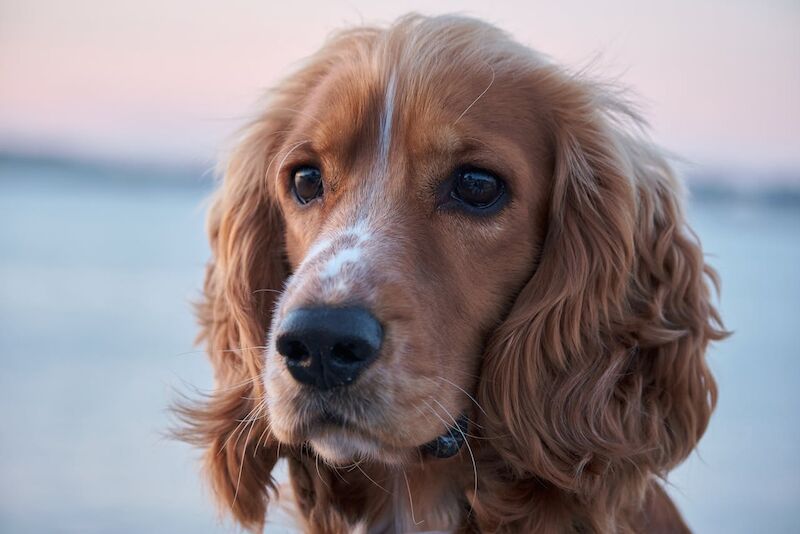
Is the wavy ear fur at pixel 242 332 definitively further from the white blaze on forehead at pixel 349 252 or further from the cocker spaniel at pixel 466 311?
the white blaze on forehead at pixel 349 252

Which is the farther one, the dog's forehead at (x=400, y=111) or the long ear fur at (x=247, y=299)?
the long ear fur at (x=247, y=299)

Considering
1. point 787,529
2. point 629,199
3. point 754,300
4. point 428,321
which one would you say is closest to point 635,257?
point 629,199

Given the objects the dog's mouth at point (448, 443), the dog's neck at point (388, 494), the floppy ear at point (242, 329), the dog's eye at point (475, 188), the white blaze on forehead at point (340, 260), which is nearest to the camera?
the white blaze on forehead at point (340, 260)

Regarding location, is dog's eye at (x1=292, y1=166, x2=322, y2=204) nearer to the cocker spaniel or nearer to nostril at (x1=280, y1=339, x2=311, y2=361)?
the cocker spaniel

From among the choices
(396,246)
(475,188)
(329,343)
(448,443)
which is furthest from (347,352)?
(475,188)

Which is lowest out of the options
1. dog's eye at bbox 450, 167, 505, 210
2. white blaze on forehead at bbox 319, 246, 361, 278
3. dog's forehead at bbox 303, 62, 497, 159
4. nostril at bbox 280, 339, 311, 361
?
nostril at bbox 280, 339, 311, 361

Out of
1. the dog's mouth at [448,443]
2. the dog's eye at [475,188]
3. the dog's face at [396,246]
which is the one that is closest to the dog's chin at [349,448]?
the dog's face at [396,246]

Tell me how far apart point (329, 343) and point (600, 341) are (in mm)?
1095

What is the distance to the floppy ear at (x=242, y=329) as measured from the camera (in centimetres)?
375

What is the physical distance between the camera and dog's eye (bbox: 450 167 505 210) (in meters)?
3.42

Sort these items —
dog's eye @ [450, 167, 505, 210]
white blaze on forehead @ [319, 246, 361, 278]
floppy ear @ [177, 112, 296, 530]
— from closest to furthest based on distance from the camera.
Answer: white blaze on forehead @ [319, 246, 361, 278]
dog's eye @ [450, 167, 505, 210]
floppy ear @ [177, 112, 296, 530]

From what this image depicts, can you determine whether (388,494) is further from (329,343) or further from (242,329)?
(329,343)

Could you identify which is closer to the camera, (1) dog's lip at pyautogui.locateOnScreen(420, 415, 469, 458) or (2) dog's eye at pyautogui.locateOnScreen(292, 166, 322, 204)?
Result: (1) dog's lip at pyautogui.locateOnScreen(420, 415, 469, 458)

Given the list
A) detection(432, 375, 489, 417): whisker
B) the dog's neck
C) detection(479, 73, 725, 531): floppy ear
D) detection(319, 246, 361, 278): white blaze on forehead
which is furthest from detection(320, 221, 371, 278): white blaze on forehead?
the dog's neck
